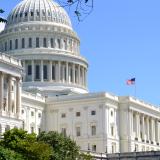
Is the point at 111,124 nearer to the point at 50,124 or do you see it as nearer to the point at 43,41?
the point at 50,124

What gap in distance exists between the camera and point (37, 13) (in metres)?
185

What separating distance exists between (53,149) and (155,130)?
304 ft

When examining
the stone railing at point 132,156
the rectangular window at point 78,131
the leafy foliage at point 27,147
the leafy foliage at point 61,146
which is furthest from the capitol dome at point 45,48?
the leafy foliage at point 27,147

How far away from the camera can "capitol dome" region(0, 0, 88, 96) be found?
172 m

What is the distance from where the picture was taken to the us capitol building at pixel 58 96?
410ft

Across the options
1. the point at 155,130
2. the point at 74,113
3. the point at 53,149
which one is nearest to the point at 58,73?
the point at 74,113

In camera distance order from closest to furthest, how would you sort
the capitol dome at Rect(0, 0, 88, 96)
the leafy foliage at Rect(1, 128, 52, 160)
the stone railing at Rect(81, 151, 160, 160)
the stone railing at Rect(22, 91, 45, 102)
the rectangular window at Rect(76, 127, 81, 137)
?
the leafy foliage at Rect(1, 128, 52, 160) → the stone railing at Rect(81, 151, 160, 160) → the stone railing at Rect(22, 91, 45, 102) → the rectangular window at Rect(76, 127, 81, 137) → the capitol dome at Rect(0, 0, 88, 96)

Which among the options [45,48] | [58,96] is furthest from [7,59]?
[45,48]

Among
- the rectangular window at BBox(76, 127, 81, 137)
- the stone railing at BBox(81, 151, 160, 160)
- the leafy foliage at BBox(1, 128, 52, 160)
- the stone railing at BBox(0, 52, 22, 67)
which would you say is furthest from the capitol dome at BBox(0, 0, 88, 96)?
the leafy foliage at BBox(1, 128, 52, 160)

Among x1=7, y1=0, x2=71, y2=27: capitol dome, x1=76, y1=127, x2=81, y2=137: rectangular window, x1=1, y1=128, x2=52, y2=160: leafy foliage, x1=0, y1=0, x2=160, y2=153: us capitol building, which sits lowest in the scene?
x1=1, y1=128, x2=52, y2=160: leafy foliage

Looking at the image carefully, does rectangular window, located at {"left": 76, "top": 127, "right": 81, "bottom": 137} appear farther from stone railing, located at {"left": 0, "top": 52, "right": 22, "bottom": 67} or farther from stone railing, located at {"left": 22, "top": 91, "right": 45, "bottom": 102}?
stone railing, located at {"left": 0, "top": 52, "right": 22, "bottom": 67}

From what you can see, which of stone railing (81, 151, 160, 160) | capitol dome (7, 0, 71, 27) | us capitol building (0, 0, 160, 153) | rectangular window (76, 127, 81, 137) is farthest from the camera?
capitol dome (7, 0, 71, 27)

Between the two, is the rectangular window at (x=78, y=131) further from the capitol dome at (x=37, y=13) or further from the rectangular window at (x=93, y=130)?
the capitol dome at (x=37, y=13)

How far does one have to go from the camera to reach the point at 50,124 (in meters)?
155
